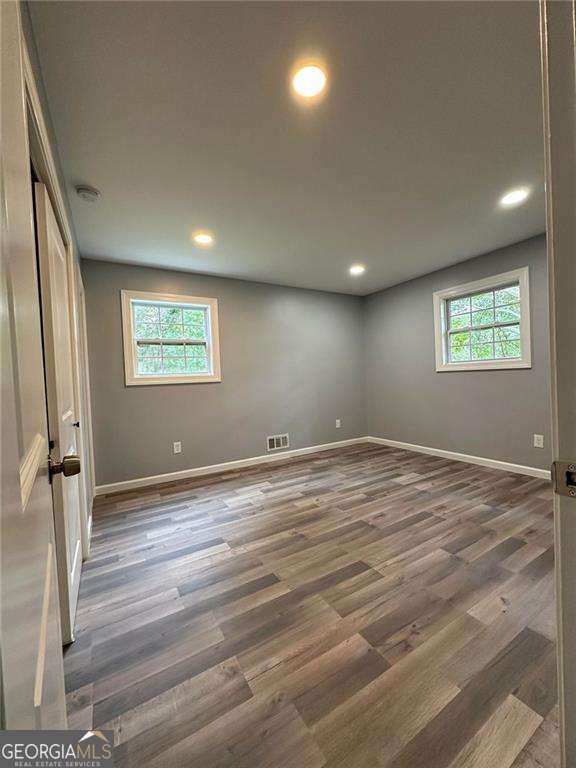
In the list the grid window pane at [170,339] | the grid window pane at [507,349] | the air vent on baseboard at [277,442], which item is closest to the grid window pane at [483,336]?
the grid window pane at [507,349]

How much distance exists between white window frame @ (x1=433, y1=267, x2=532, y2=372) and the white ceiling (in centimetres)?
59

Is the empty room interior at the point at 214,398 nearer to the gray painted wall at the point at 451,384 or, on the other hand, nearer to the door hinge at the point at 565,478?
the gray painted wall at the point at 451,384

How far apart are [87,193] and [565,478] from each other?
111 inches

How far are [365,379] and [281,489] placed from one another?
273cm

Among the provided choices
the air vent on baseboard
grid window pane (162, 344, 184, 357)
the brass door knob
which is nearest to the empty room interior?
the brass door knob

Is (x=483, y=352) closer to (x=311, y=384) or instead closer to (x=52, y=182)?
(x=311, y=384)

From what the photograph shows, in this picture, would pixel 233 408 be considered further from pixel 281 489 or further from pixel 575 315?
pixel 575 315

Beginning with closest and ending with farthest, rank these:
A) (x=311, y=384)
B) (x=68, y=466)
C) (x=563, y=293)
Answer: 1. (x=563, y=293)
2. (x=68, y=466)
3. (x=311, y=384)

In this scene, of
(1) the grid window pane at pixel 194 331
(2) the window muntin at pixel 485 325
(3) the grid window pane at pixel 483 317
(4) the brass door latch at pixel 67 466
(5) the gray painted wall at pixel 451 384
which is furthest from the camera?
(1) the grid window pane at pixel 194 331

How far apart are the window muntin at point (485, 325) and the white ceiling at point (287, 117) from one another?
2.77ft

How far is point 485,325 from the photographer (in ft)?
12.0

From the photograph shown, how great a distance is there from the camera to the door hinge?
0.52 meters

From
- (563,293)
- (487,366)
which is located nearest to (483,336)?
(487,366)

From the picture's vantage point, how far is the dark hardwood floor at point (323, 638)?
3.26 feet
